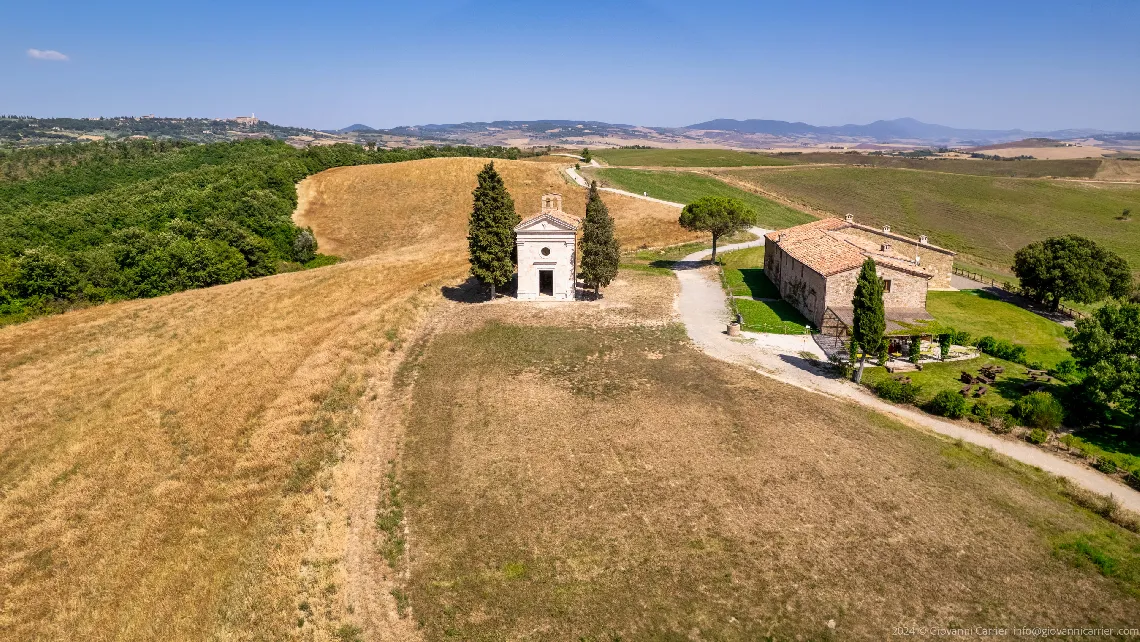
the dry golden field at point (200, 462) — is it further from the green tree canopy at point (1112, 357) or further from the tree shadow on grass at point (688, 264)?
the green tree canopy at point (1112, 357)

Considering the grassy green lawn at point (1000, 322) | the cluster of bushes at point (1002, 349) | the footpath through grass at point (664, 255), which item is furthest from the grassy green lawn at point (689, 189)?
the cluster of bushes at point (1002, 349)

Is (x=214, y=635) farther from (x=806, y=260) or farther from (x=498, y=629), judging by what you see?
(x=806, y=260)

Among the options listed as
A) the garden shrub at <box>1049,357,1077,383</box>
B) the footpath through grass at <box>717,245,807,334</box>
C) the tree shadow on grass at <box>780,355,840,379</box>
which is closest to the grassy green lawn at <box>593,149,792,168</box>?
the footpath through grass at <box>717,245,807,334</box>

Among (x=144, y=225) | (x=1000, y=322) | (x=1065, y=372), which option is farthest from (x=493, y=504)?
(x=144, y=225)

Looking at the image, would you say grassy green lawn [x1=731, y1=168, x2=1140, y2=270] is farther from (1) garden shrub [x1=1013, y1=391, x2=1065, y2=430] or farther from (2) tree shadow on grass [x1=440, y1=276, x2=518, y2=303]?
(2) tree shadow on grass [x1=440, y1=276, x2=518, y2=303]

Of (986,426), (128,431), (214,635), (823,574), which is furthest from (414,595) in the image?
(986,426)

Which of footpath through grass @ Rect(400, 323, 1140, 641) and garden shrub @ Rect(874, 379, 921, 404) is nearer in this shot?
footpath through grass @ Rect(400, 323, 1140, 641)

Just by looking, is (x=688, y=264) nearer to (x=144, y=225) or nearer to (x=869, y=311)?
(x=869, y=311)
